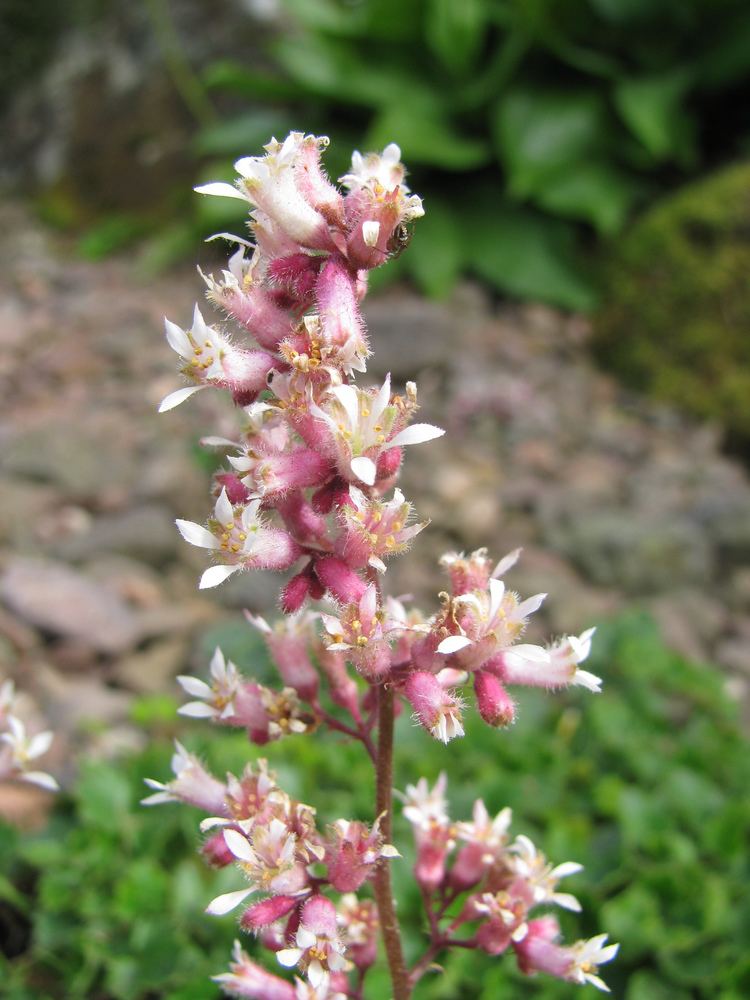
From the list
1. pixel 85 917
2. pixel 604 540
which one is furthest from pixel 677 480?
pixel 85 917

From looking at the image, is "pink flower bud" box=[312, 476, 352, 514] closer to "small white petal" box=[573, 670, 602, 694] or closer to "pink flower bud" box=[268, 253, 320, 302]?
"pink flower bud" box=[268, 253, 320, 302]

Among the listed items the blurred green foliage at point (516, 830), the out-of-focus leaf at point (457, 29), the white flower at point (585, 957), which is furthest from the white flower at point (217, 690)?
the out-of-focus leaf at point (457, 29)

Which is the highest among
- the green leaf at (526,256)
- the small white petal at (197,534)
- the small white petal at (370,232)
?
the green leaf at (526,256)

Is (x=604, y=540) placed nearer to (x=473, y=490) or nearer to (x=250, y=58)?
(x=473, y=490)

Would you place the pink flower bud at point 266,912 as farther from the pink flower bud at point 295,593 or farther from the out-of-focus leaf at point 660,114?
the out-of-focus leaf at point 660,114

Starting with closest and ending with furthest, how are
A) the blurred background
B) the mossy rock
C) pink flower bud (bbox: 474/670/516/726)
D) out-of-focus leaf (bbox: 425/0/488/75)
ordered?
pink flower bud (bbox: 474/670/516/726), the blurred background, the mossy rock, out-of-focus leaf (bbox: 425/0/488/75)

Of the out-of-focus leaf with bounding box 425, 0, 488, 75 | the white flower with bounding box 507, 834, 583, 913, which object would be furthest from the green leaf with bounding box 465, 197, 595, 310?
the white flower with bounding box 507, 834, 583, 913

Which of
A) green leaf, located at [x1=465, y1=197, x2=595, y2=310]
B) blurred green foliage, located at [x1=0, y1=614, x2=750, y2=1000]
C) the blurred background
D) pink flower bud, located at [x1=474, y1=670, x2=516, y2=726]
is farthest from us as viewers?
green leaf, located at [x1=465, y1=197, x2=595, y2=310]
